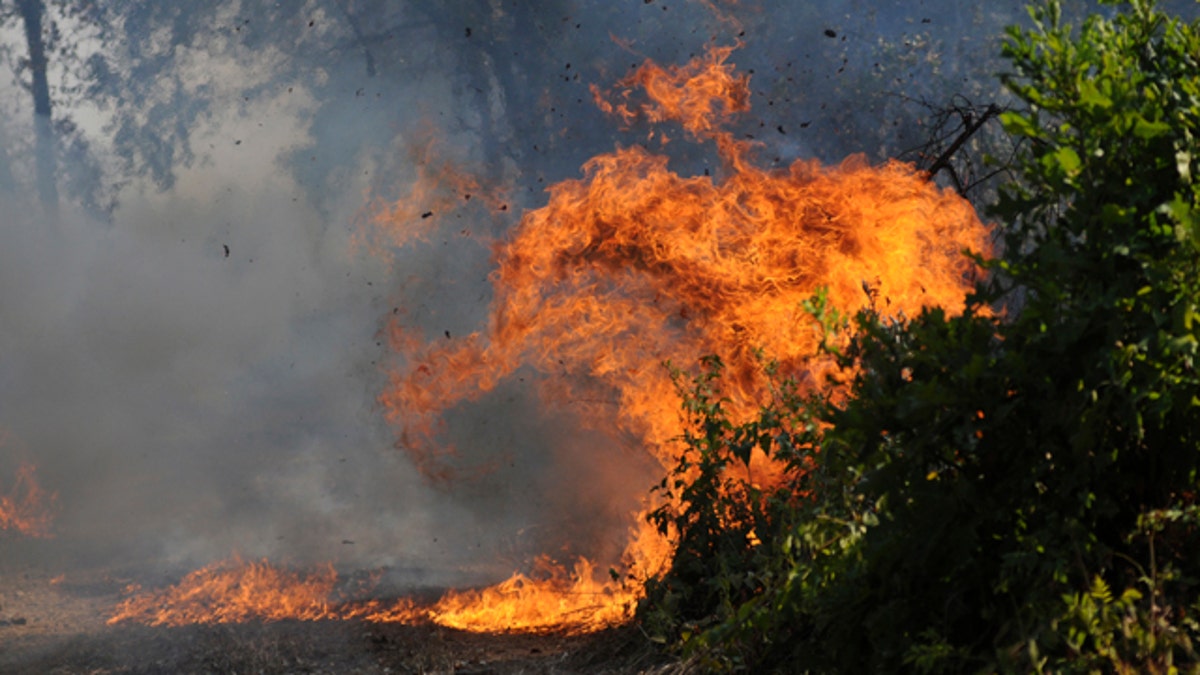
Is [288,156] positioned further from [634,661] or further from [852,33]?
[634,661]

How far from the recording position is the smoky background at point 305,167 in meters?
16.1

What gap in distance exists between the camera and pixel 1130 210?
3.25 metres

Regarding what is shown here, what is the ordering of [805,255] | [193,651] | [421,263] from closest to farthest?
[193,651]
[805,255]
[421,263]

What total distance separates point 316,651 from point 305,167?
1614 centimetres

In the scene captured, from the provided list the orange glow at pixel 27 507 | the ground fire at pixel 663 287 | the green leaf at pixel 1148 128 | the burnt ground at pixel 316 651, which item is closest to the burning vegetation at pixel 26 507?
the orange glow at pixel 27 507

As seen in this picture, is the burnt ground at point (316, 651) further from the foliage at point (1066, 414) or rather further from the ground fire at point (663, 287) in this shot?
the foliage at point (1066, 414)

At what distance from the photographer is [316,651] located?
6672mm

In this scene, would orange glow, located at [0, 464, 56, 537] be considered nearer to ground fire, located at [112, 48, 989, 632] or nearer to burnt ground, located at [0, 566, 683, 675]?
ground fire, located at [112, 48, 989, 632]

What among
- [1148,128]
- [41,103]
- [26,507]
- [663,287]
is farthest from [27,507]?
[1148,128]

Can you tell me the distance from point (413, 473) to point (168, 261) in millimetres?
6783

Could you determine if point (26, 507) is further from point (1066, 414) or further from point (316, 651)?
point (1066, 414)

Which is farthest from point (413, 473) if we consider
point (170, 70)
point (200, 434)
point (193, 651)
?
point (170, 70)

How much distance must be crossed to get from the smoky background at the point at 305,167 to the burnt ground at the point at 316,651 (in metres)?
7.65

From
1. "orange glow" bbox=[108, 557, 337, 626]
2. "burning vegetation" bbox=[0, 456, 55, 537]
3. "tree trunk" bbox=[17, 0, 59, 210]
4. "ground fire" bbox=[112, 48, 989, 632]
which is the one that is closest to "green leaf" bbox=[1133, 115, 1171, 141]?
"ground fire" bbox=[112, 48, 989, 632]
